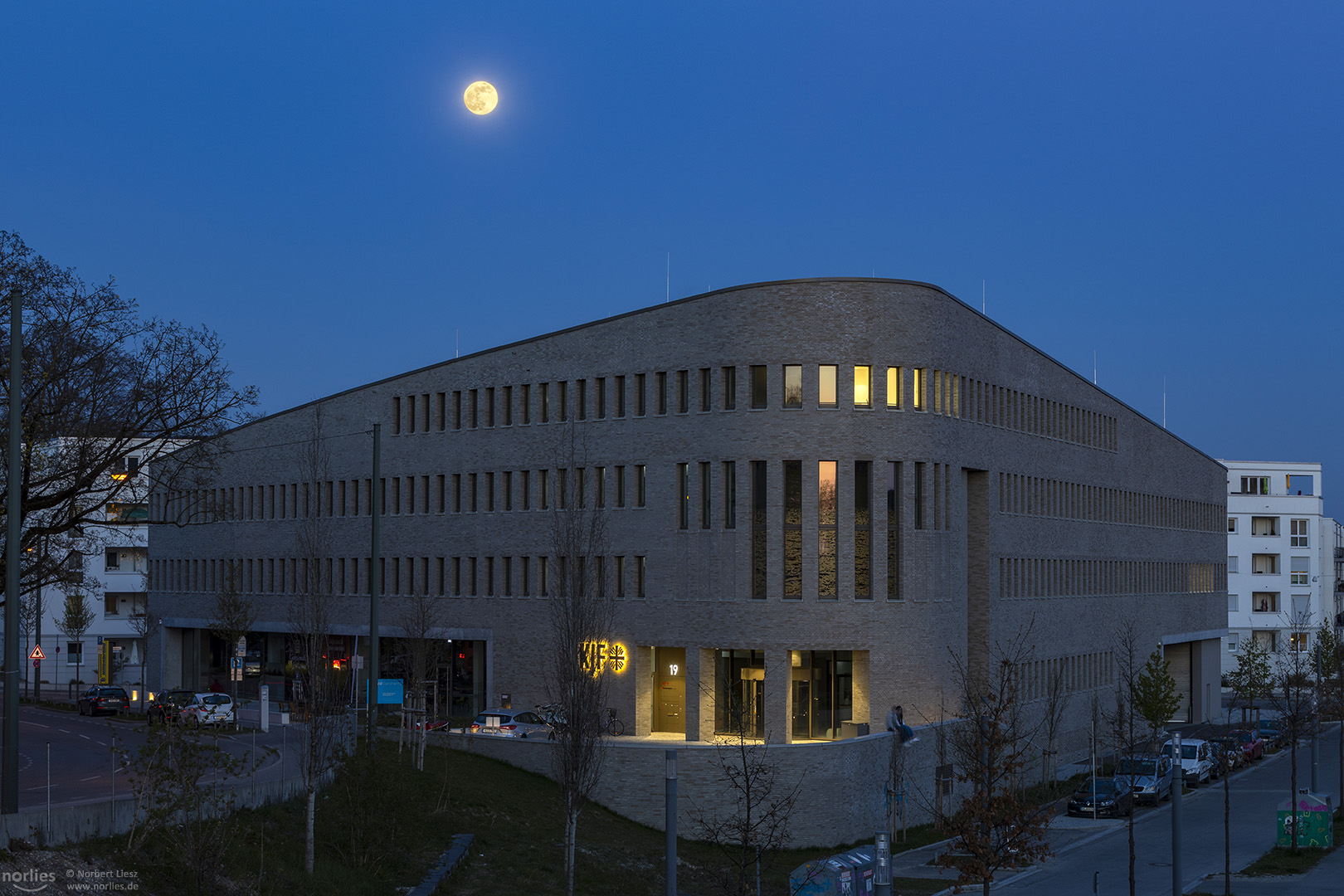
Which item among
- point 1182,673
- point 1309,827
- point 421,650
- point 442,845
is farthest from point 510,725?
point 1182,673

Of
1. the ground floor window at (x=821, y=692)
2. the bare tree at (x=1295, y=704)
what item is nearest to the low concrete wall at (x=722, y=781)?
the ground floor window at (x=821, y=692)

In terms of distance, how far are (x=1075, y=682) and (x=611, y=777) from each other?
3163 cm

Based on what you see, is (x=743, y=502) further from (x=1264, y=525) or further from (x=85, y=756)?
(x=1264, y=525)

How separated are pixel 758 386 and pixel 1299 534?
84.4 metres

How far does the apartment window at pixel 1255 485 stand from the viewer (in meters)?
123

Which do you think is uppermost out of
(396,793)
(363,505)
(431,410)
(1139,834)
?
(431,410)

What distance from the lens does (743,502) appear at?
49531 mm

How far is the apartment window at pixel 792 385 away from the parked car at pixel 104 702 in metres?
35.8

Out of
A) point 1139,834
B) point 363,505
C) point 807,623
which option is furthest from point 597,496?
point 1139,834

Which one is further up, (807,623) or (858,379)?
(858,379)

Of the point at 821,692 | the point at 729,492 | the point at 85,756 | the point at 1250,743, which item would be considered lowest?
the point at 1250,743

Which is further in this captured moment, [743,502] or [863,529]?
[743,502]

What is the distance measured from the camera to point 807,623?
48688 mm

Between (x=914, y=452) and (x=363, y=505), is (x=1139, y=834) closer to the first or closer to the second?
(x=914, y=452)
